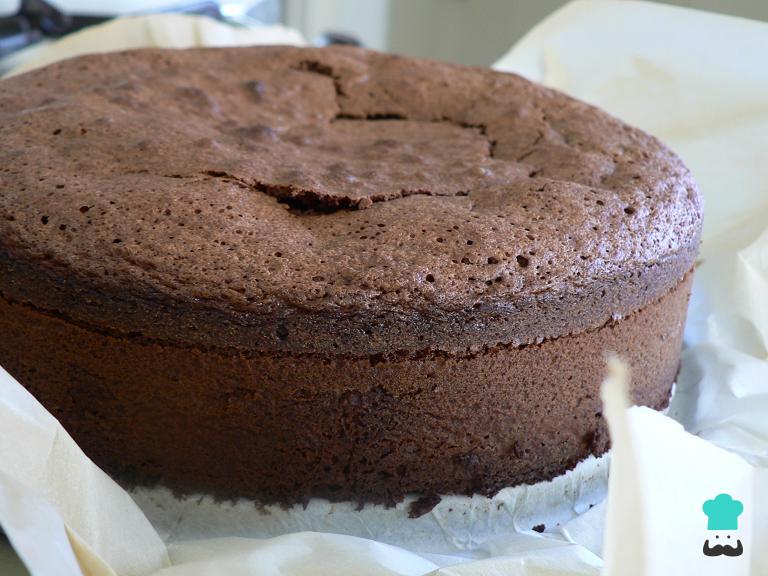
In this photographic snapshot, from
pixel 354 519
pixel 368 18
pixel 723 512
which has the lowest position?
pixel 354 519

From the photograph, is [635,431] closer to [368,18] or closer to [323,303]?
[323,303]

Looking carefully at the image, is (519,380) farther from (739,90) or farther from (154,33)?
(154,33)

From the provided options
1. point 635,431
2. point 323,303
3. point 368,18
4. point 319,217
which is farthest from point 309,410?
point 368,18

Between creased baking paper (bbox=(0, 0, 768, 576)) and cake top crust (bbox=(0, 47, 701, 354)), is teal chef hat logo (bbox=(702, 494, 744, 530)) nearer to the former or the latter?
creased baking paper (bbox=(0, 0, 768, 576))

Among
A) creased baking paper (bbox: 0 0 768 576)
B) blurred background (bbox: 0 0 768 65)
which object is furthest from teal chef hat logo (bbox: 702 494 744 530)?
blurred background (bbox: 0 0 768 65)

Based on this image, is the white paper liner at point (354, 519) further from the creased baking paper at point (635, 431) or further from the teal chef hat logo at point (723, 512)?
the teal chef hat logo at point (723, 512)
